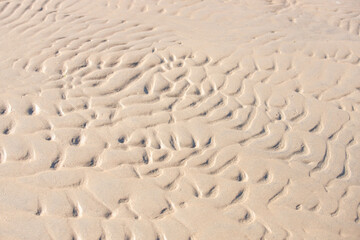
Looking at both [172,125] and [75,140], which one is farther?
[172,125]

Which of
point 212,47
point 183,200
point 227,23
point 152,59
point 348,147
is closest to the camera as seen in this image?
point 183,200

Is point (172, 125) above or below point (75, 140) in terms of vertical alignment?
below

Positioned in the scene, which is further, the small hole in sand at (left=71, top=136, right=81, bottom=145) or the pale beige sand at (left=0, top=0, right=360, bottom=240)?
the small hole in sand at (left=71, top=136, right=81, bottom=145)

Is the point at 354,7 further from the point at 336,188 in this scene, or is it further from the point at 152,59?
the point at 336,188

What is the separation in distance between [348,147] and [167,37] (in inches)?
120

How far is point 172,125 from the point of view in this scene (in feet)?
15.3

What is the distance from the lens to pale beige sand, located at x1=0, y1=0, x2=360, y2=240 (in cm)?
365

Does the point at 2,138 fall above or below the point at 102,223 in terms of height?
above

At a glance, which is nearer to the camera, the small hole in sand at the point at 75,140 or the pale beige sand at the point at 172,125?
the pale beige sand at the point at 172,125

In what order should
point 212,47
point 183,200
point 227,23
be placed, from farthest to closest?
1. point 227,23
2. point 212,47
3. point 183,200

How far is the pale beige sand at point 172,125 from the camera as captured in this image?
3.65 metres

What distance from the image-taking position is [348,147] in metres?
4.72

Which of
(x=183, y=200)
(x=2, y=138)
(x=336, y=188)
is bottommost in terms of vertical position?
(x=336, y=188)

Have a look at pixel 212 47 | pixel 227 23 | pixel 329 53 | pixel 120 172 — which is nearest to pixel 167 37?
pixel 212 47
